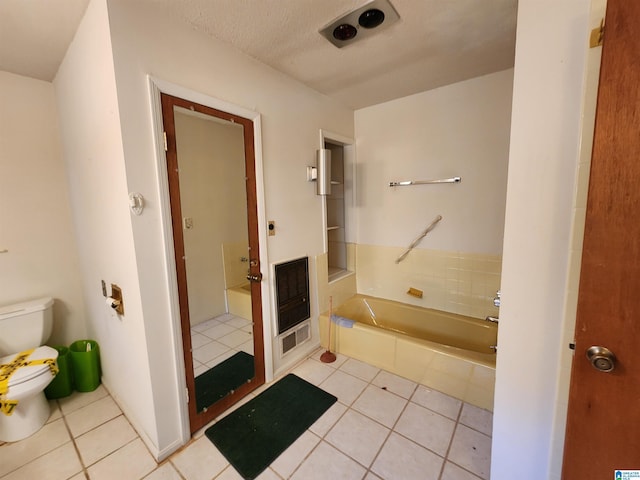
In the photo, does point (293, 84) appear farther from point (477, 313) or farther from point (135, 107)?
point (477, 313)

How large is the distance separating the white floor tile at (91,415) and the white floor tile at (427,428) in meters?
1.91

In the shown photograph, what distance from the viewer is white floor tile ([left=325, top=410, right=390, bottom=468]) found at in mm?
1446

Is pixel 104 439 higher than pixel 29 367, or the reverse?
pixel 29 367

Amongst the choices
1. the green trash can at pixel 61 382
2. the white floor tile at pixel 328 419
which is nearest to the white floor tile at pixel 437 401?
the white floor tile at pixel 328 419

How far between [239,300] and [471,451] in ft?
5.77

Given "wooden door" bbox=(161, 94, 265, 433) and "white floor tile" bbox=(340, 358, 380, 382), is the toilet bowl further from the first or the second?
"white floor tile" bbox=(340, 358, 380, 382)

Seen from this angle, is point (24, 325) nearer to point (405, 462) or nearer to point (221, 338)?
point (221, 338)

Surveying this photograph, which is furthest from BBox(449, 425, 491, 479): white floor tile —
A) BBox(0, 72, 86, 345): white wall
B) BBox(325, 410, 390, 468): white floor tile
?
BBox(0, 72, 86, 345): white wall

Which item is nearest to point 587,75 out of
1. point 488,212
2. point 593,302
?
point 593,302

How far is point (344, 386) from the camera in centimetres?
199

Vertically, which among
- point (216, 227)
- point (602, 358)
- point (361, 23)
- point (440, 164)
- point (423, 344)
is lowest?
point (423, 344)

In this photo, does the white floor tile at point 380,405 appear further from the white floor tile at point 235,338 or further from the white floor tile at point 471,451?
the white floor tile at point 235,338

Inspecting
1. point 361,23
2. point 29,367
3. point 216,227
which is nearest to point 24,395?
point 29,367

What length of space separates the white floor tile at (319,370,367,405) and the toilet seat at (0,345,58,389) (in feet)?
5.88
